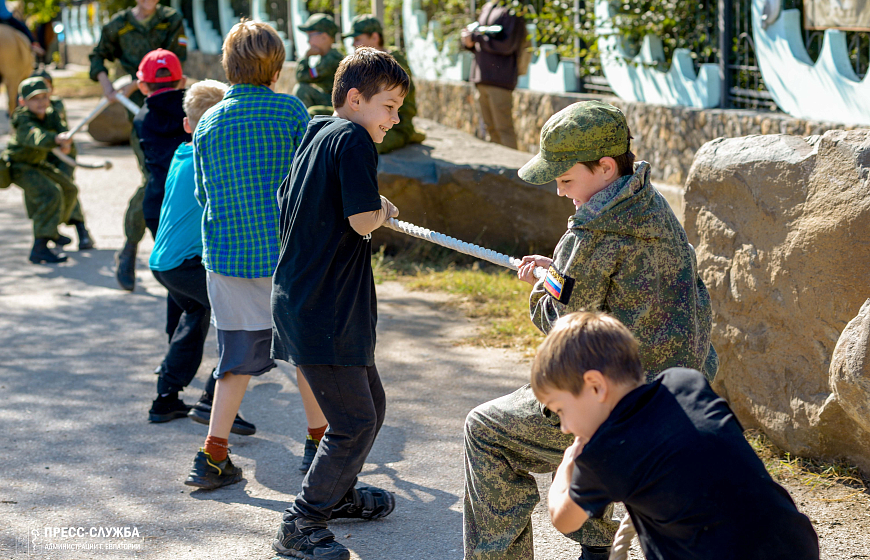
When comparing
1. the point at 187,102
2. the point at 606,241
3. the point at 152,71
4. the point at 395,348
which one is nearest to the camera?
the point at 606,241

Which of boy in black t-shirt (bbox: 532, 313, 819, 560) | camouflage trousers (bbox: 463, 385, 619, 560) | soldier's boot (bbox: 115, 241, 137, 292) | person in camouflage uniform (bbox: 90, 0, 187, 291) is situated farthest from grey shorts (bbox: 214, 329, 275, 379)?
person in camouflage uniform (bbox: 90, 0, 187, 291)

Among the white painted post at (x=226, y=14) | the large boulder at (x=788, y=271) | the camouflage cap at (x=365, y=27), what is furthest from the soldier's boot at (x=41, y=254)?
the white painted post at (x=226, y=14)

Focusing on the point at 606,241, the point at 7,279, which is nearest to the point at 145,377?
the point at 7,279

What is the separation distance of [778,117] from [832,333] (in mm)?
3266

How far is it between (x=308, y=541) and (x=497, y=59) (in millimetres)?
6448

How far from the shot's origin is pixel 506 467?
237cm

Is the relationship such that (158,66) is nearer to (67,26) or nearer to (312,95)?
(312,95)

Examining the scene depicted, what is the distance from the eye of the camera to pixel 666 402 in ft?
5.57

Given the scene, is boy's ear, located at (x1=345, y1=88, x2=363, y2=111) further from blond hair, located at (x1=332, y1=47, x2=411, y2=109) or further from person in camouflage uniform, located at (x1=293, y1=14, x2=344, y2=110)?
person in camouflage uniform, located at (x1=293, y1=14, x2=344, y2=110)

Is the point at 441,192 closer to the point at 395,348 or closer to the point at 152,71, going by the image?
the point at 395,348

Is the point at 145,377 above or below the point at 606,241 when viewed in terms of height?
below

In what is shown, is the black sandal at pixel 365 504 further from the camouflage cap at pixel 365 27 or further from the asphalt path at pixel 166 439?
the camouflage cap at pixel 365 27

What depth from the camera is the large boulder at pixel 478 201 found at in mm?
6332

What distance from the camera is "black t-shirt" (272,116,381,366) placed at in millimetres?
2568
